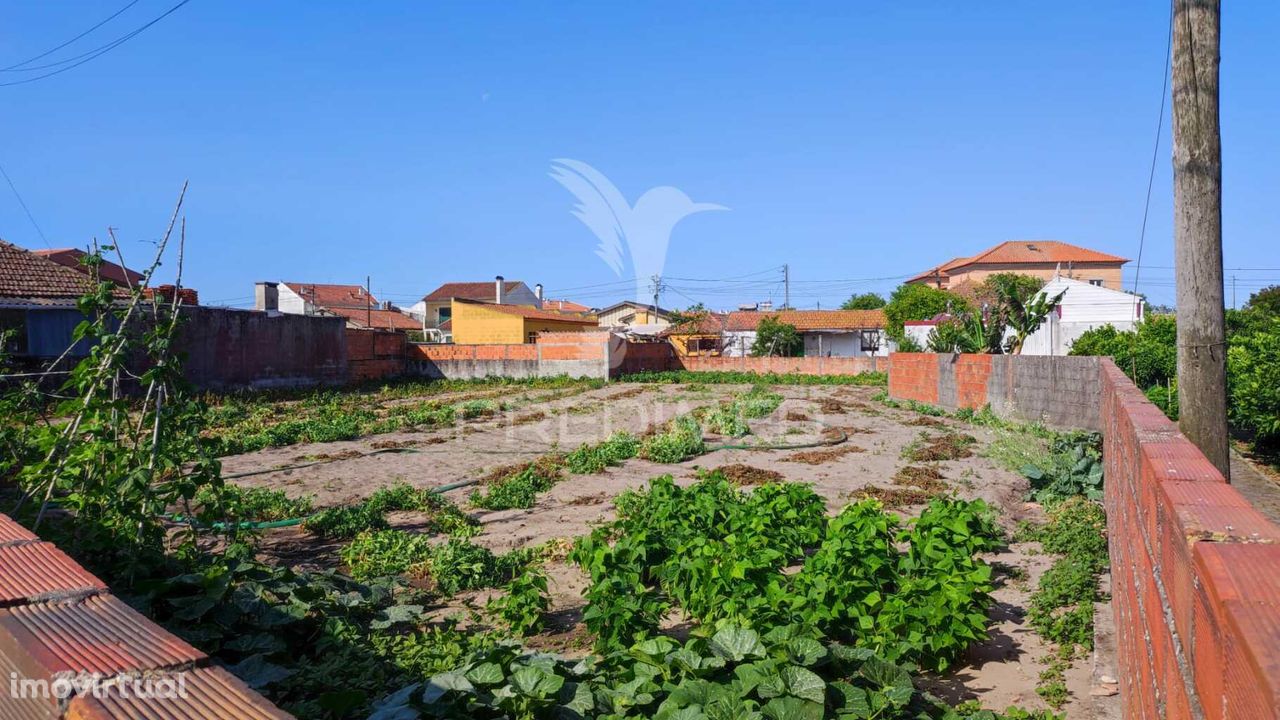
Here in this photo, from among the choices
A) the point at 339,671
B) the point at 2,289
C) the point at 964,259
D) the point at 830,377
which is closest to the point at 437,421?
the point at 2,289

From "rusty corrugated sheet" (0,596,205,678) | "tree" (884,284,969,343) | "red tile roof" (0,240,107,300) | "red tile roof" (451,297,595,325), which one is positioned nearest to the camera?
"rusty corrugated sheet" (0,596,205,678)

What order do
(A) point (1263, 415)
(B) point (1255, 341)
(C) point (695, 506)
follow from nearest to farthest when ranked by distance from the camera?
(C) point (695, 506)
(A) point (1263, 415)
(B) point (1255, 341)

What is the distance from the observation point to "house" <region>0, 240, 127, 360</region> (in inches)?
694

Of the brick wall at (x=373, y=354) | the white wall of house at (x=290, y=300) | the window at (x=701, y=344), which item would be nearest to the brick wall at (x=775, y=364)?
the window at (x=701, y=344)

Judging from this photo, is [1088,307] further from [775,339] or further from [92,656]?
[92,656]

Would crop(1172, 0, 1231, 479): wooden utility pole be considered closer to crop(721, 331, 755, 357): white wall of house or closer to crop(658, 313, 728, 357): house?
crop(658, 313, 728, 357): house

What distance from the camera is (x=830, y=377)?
105 feet

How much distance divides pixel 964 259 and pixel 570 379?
59.1 metres

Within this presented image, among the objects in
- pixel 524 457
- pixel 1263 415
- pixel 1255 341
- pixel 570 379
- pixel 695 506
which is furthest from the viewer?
pixel 570 379

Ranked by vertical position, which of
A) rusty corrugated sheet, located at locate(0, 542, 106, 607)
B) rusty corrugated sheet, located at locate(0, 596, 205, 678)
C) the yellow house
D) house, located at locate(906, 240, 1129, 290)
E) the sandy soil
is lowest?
the sandy soil

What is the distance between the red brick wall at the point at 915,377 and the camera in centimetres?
1945

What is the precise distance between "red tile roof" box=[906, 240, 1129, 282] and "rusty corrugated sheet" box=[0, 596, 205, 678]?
76.8 meters

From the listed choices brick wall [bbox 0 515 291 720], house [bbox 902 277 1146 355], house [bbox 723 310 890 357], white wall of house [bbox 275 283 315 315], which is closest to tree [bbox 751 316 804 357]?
house [bbox 723 310 890 357]

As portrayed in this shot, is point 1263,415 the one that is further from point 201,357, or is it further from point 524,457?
point 201,357
